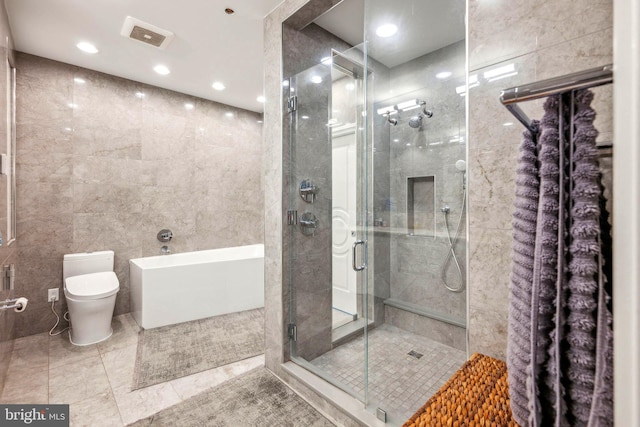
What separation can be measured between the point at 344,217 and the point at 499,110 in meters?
1.28

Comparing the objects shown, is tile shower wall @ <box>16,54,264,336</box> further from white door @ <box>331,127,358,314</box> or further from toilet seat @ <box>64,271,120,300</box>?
white door @ <box>331,127,358,314</box>

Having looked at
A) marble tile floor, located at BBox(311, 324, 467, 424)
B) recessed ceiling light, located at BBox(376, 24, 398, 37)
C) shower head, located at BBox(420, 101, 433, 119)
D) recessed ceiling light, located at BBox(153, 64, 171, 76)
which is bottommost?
marble tile floor, located at BBox(311, 324, 467, 424)

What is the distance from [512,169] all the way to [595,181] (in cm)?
58

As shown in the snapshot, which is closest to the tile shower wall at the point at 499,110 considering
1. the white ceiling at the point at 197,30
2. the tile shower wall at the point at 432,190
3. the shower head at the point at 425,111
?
the white ceiling at the point at 197,30

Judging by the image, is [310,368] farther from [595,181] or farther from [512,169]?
[595,181]

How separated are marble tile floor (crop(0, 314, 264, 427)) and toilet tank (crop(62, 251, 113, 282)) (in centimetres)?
63

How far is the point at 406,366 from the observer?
72.8 inches

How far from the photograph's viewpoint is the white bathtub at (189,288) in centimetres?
286

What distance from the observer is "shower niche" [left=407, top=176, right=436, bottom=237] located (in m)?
2.04

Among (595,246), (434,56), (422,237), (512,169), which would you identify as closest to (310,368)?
(422,237)

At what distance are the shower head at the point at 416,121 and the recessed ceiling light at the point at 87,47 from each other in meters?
2.85

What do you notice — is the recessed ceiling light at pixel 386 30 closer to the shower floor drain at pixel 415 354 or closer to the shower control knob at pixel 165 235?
the shower floor drain at pixel 415 354

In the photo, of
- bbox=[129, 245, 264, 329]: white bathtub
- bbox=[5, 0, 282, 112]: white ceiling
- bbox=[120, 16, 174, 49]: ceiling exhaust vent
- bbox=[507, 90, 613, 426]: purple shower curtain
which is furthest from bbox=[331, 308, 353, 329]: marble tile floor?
bbox=[120, 16, 174, 49]: ceiling exhaust vent

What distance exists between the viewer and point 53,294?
2.85m
